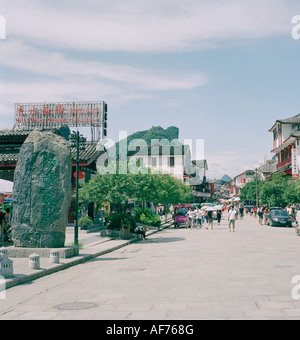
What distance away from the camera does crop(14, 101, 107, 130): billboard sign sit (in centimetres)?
4462

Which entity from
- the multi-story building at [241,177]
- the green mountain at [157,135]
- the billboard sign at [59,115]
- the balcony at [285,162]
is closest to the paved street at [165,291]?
the billboard sign at [59,115]

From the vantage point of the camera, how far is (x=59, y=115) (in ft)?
152

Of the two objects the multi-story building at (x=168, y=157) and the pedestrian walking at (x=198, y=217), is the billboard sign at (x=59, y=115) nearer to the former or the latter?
the pedestrian walking at (x=198, y=217)

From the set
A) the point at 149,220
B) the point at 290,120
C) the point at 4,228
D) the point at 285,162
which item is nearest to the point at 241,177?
the point at 290,120

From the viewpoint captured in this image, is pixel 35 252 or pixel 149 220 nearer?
pixel 35 252

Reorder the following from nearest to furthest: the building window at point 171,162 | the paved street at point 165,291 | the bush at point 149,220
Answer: the paved street at point 165,291, the bush at point 149,220, the building window at point 171,162

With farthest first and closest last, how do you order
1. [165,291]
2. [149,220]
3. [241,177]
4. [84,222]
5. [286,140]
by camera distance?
[241,177] → [286,140] → [149,220] → [84,222] → [165,291]

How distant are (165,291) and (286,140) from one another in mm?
53665

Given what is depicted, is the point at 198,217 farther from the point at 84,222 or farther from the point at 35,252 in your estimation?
the point at 35,252

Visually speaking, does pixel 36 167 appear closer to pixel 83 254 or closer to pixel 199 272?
pixel 83 254

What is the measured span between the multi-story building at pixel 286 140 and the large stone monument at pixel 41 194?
138ft

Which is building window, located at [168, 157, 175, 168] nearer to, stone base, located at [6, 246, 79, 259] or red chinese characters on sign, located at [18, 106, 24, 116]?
red chinese characters on sign, located at [18, 106, 24, 116]

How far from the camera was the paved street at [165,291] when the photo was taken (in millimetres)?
7105
